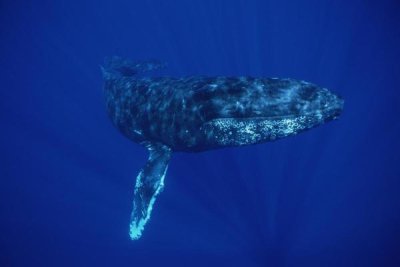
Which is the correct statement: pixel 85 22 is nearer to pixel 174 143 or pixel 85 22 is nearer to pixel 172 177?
pixel 172 177

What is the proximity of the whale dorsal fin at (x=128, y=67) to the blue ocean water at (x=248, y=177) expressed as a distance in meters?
5.69

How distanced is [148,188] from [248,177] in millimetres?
10232

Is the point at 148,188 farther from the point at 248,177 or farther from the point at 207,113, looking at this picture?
the point at 248,177

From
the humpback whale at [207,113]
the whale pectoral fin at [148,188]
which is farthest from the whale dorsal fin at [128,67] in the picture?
the whale pectoral fin at [148,188]

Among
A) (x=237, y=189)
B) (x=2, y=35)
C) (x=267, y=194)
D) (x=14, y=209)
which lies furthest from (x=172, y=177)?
(x=2, y=35)

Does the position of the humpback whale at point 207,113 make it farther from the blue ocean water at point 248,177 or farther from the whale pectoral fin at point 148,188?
the blue ocean water at point 248,177

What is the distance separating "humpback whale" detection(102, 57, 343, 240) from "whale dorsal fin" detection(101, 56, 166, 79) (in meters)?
3.74

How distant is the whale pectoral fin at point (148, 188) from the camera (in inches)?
310

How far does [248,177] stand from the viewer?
17.3 meters

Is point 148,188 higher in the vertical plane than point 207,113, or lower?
lower

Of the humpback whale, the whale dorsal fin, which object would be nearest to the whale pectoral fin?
the humpback whale

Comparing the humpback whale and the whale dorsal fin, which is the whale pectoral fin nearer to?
the humpback whale

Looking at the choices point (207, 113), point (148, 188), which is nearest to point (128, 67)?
point (148, 188)

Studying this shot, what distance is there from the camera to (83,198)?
22750 mm
